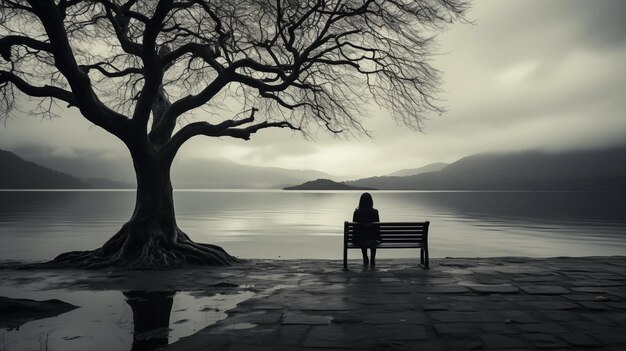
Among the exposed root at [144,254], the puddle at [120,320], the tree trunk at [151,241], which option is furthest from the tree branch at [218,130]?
the puddle at [120,320]

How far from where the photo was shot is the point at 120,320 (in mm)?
6098

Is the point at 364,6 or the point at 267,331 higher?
the point at 364,6

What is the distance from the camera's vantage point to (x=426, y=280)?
8.79 meters

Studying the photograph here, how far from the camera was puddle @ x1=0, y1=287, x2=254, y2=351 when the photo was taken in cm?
509

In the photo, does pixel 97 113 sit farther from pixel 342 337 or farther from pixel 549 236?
pixel 549 236

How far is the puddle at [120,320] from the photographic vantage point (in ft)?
16.7

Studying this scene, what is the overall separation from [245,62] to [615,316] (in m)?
9.24

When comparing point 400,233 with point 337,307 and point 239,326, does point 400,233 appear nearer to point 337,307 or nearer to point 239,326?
point 337,307

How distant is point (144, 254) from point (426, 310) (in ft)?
24.5

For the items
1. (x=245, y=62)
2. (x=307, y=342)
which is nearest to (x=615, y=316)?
(x=307, y=342)

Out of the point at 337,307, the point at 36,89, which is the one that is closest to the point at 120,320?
the point at 337,307

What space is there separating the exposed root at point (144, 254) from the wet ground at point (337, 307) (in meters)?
0.83

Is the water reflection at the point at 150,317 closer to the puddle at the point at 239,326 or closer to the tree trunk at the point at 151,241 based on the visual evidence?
the puddle at the point at 239,326

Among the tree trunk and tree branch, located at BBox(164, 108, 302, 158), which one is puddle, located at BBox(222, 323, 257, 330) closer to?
the tree trunk
